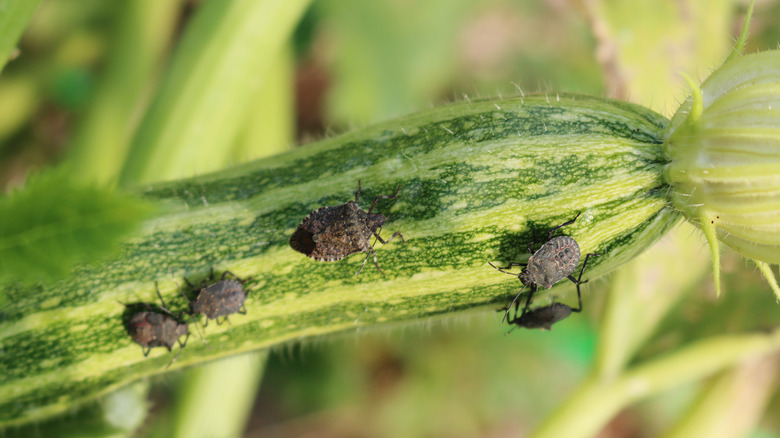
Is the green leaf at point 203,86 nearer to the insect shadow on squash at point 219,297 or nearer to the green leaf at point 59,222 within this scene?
the insect shadow on squash at point 219,297

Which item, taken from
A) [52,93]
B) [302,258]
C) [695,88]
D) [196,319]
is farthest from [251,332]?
[52,93]

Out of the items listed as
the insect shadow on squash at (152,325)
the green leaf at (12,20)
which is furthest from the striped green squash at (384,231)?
the green leaf at (12,20)

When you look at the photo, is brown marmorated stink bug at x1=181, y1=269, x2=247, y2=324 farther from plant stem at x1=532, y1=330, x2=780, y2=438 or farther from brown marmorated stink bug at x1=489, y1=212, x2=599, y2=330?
plant stem at x1=532, y1=330, x2=780, y2=438

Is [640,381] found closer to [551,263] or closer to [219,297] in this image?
[551,263]

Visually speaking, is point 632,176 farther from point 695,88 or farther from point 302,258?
point 302,258

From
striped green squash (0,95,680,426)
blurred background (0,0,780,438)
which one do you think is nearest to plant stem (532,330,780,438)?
blurred background (0,0,780,438)

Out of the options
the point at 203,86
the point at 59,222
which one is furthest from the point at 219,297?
the point at 203,86

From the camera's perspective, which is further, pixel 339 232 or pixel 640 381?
pixel 640 381
